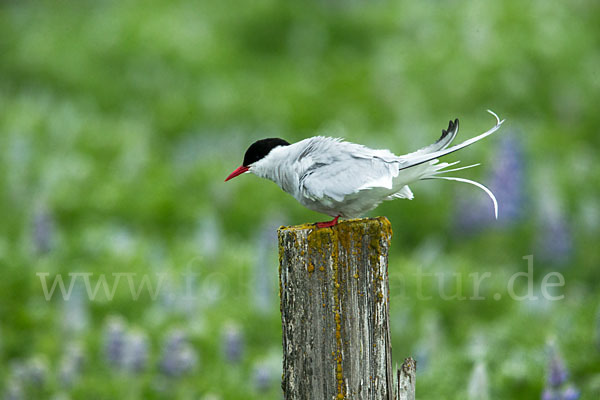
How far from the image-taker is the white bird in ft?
10.6

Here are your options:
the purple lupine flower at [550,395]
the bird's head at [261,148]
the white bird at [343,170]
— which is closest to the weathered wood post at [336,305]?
the white bird at [343,170]

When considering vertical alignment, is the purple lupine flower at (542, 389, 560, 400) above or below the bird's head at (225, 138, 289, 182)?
below

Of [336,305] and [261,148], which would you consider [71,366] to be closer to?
[261,148]

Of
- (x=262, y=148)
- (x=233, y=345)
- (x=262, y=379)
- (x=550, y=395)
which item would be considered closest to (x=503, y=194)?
(x=233, y=345)

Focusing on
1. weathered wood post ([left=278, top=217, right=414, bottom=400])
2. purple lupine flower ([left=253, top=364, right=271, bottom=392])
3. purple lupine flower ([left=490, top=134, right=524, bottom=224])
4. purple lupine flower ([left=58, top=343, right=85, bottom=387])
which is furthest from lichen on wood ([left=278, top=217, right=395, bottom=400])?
purple lupine flower ([left=490, top=134, right=524, bottom=224])

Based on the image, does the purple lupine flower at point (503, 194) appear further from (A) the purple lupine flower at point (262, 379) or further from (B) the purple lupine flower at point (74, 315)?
(B) the purple lupine flower at point (74, 315)

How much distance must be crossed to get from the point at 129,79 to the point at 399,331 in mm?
10066

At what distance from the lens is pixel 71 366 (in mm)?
6270

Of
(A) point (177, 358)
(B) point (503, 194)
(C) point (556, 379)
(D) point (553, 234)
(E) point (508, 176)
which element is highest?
(E) point (508, 176)

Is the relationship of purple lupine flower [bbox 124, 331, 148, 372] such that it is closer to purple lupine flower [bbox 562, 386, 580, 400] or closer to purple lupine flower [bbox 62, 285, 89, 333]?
purple lupine flower [bbox 62, 285, 89, 333]

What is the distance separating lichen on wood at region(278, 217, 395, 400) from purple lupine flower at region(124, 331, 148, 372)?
3149mm

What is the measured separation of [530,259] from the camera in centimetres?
978

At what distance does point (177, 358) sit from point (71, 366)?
98 centimetres

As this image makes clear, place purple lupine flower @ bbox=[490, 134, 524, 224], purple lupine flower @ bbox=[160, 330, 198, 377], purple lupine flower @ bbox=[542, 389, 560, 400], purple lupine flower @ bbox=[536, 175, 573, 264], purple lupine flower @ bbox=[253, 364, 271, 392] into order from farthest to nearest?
purple lupine flower @ bbox=[490, 134, 524, 224], purple lupine flower @ bbox=[536, 175, 573, 264], purple lupine flower @ bbox=[160, 330, 198, 377], purple lupine flower @ bbox=[253, 364, 271, 392], purple lupine flower @ bbox=[542, 389, 560, 400]
